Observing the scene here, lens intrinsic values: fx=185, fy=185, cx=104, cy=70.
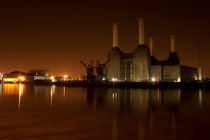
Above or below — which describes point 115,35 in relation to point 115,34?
below

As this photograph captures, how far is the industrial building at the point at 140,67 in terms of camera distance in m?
59.9

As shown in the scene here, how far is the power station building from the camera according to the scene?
5988 centimetres

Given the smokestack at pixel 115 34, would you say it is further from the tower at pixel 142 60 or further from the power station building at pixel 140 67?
the tower at pixel 142 60

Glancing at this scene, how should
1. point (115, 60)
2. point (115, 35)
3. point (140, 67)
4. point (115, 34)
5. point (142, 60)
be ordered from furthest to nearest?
point (115, 60) → point (115, 35) → point (115, 34) → point (140, 67) → point (142, 60)

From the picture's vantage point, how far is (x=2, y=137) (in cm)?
607

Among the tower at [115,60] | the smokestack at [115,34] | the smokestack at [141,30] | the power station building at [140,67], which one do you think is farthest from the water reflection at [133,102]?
the smokestack at [115,34]

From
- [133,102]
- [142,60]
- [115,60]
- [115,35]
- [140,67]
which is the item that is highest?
[115,35]

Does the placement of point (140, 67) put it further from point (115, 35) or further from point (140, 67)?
point (115, 35)

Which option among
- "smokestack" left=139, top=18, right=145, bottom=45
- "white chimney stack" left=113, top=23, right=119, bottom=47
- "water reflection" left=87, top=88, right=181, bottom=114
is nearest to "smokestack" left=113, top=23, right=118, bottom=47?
"white chimney stack" left=113, top=23, right=119, bottom=47

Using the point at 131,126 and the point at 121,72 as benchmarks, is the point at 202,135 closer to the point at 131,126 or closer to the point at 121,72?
the point at 131,126

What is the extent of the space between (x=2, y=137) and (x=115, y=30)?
6156 cm

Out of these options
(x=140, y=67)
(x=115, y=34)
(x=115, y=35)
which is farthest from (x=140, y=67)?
(x=115, y=34)

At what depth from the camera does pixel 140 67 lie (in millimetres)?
60938

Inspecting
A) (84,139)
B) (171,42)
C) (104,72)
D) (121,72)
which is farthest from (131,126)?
(171,42)
